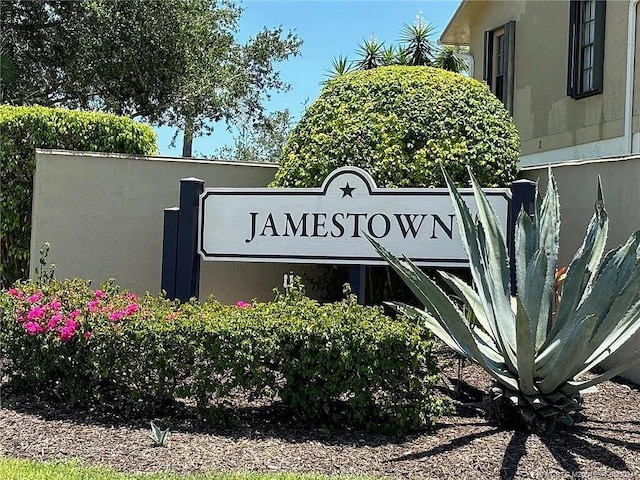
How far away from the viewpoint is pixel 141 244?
8266mm

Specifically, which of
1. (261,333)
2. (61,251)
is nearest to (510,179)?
(261,333)

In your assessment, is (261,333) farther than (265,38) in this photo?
No

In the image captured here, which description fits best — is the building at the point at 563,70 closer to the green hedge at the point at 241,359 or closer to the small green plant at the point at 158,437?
the green hedge at the point at 241,359

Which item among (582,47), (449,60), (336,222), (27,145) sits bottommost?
(336,222)

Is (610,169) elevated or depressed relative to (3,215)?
elevated

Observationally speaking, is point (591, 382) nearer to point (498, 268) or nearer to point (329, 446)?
point (498, 268)

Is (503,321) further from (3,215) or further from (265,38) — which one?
(265,38)

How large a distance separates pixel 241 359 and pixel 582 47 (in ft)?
27.5

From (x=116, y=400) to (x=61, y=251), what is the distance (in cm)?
294

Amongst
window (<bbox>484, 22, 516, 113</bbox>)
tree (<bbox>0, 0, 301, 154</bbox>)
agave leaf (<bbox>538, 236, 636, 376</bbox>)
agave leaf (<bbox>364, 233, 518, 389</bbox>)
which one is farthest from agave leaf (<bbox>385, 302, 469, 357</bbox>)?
tree (<bbox>0, 0, 301, 154</bbox>)

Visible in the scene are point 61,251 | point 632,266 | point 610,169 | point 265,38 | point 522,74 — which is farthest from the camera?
point 265,38

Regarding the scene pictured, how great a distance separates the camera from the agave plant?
15.7 ft

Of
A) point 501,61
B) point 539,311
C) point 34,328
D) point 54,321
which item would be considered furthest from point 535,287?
point 501,61

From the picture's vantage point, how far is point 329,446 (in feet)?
15.9
